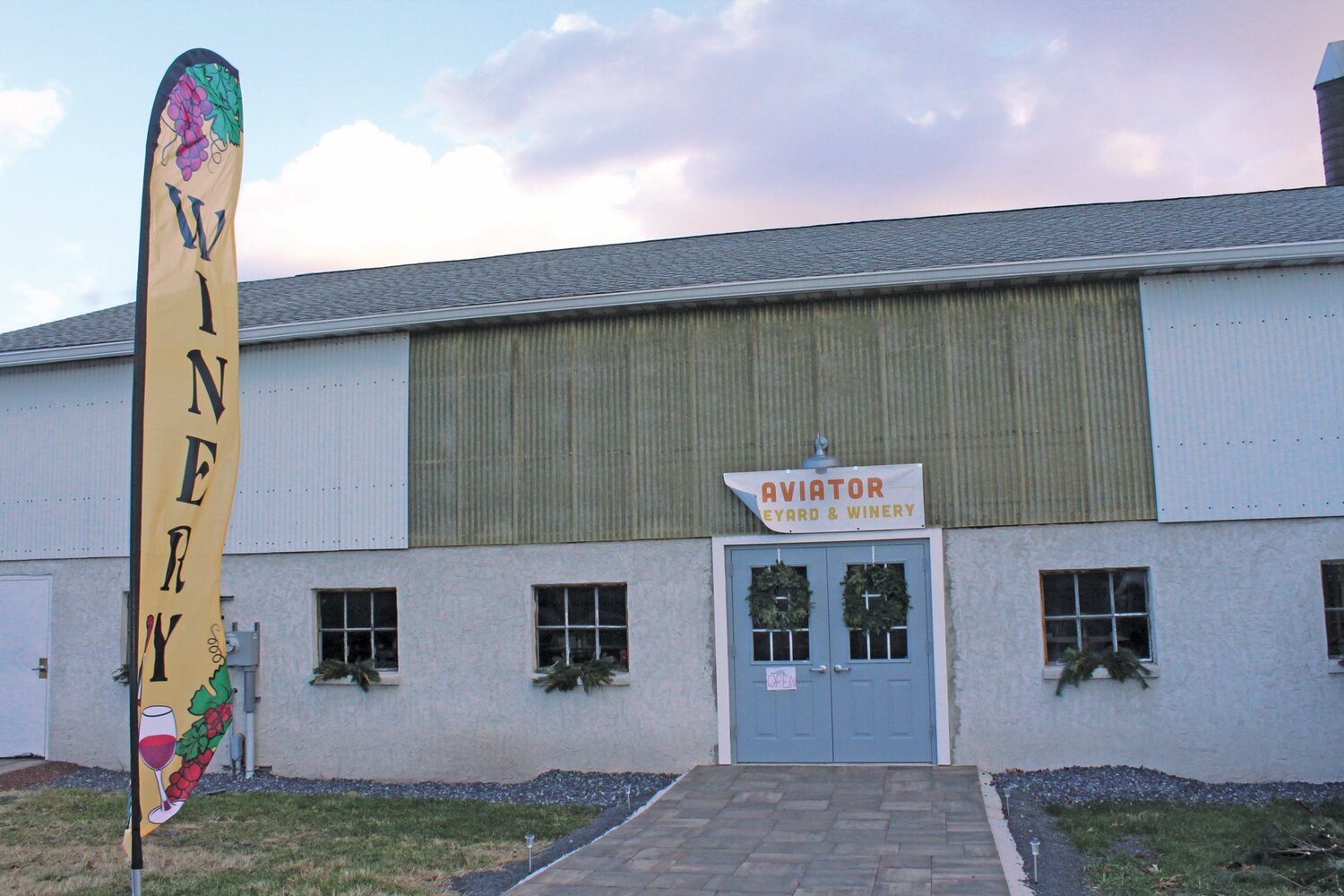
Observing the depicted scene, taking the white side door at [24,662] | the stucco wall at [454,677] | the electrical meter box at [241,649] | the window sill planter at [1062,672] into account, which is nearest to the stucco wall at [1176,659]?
the window sill planter at [1062,672]

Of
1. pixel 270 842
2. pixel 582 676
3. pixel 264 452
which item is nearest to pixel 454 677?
pixel 582 676

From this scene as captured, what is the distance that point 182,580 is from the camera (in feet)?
20.8

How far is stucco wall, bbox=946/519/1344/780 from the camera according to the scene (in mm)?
9844

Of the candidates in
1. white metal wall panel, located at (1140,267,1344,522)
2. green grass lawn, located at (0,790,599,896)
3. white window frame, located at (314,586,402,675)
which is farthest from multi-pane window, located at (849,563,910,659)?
white window frame, located at (314,586,402,675)

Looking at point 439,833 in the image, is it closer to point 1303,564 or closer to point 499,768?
point 499,768

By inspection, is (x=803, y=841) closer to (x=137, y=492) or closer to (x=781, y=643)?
(x=781, y=643)

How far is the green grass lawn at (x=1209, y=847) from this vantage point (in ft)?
22.1

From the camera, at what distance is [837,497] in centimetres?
1080

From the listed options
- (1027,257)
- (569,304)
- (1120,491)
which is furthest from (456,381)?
(1120,491)

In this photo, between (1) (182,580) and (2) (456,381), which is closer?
(1) (182,580)

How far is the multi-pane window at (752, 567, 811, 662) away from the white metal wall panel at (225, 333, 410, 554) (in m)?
3.86

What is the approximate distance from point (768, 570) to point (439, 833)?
387cm

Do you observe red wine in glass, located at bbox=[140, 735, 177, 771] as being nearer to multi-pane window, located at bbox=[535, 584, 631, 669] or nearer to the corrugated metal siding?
multi-pane window, located at bbox=[535, 584, 631, 669]

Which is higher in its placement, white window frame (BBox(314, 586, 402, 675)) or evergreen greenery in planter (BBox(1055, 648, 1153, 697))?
white window frame (BBox(314, 586, 402, 675))
